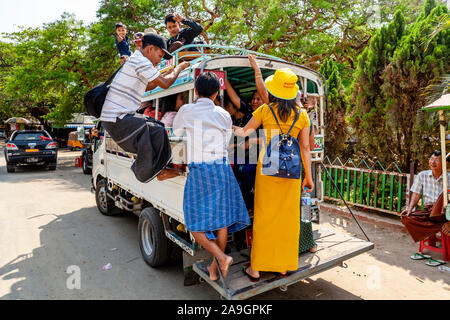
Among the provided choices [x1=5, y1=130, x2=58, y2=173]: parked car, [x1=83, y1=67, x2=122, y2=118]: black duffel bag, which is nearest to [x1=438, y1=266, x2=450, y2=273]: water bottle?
[x1=83, y1=67, x2=122, y2=118]: black duffel bag

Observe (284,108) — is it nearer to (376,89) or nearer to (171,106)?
(171,106)

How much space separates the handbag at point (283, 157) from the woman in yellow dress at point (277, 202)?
6cm

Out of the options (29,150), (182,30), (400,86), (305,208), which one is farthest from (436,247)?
(29,150)

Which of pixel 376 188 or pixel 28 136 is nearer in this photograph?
pixel 376 188

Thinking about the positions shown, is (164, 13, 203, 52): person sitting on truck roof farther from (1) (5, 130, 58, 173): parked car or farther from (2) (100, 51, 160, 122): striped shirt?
(1) (5, 130, 58, 173): parked car

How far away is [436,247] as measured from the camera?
4.48m

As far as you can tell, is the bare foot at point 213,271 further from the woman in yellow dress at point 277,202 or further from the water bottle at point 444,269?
the water bottle at point 444,269

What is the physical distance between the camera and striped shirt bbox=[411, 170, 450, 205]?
4.45 metres

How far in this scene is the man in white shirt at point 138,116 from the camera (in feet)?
10.3

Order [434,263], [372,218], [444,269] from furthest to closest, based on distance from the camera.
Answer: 1. [372,218]
2. [434,263]
3. [444,269]

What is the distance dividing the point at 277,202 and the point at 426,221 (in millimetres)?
2798

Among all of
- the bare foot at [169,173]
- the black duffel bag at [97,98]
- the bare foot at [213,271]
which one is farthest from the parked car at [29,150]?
the bare foot at [213,271]

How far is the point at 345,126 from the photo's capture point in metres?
8.27

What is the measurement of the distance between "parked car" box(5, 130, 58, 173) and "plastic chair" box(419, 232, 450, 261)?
13579 mm
